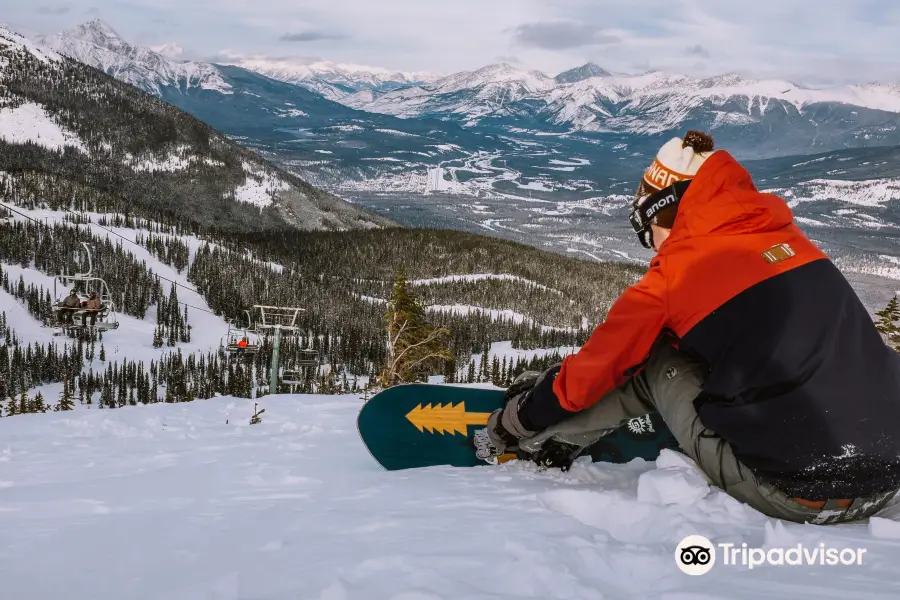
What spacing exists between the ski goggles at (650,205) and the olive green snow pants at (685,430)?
2.91ft

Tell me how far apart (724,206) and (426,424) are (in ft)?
12.5

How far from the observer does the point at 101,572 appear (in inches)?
115

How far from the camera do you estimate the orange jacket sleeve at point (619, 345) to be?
11.8ft

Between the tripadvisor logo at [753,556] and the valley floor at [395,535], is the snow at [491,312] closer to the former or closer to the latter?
the valley floor at [395,535]

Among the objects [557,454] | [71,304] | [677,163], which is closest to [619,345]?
[677,163]

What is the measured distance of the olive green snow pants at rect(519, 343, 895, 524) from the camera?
10.8 feet

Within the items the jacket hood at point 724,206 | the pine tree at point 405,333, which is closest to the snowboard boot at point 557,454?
the jacket hood at point 724,206

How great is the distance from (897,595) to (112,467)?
6958 millimetres

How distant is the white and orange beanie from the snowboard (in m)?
2.66

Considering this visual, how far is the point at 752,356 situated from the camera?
3.14m

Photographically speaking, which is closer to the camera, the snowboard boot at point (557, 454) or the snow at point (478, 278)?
the snowboard boot at point (557, 454)

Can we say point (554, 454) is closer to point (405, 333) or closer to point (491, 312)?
point (405, 333)

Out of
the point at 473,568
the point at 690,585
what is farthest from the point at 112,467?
the point at 690,585

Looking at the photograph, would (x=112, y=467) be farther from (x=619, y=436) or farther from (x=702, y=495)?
(x=702, y=495)
